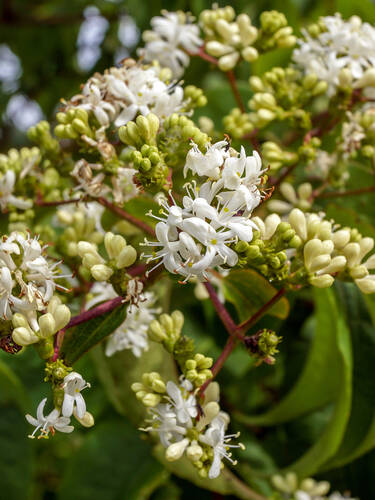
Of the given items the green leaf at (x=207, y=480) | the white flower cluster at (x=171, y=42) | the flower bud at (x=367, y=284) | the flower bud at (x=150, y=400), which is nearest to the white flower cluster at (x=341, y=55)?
the white flower cluster at (x=171, y=42)

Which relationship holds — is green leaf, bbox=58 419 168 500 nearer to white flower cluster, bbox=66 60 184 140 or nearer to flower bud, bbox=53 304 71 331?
flower bud, bbox=53 304 71 331

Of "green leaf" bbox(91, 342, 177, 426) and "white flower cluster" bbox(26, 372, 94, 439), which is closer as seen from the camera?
"white flower cluster" bbox(26, 372, 94, 439)

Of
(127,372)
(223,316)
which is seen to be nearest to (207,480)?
(127,372)

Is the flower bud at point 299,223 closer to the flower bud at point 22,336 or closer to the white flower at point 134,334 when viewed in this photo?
the white flower at point 134,334

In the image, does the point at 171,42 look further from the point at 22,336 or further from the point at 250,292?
the point at 22,336

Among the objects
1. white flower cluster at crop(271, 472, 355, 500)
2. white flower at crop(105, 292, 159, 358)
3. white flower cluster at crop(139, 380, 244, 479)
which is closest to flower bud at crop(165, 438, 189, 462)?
white flower cluster at crop(139, 380, 244, 479)

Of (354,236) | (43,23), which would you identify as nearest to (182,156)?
(354,236)
